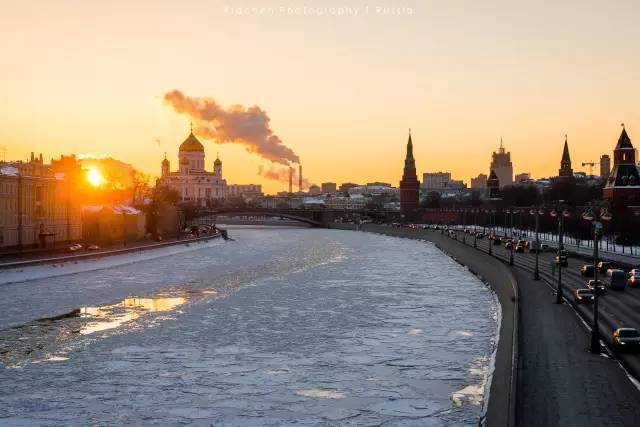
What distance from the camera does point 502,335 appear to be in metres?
23.6

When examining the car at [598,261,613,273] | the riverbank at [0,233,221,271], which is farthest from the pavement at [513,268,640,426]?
the riverbank at [0,233,221,271]

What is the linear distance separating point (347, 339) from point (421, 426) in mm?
8920

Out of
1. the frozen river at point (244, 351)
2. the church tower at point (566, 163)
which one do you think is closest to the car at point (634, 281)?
the frozen river at point (244, 351)

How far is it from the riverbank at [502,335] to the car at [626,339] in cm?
260

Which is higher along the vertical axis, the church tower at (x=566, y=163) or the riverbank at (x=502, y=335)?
the church tower at (x=566, y=163)

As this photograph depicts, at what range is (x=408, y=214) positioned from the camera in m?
153

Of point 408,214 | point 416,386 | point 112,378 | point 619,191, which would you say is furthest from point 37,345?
point 408,214

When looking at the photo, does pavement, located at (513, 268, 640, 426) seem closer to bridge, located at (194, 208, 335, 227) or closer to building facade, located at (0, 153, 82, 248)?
building facade, located at (0, 153, 82, 248)

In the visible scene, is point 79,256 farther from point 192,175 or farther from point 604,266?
point 192,175

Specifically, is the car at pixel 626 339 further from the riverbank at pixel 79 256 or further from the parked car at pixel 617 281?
the riverbank at pixel 79 256

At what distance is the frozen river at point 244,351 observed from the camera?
16.0 meters

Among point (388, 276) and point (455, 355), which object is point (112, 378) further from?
point (388, 276)

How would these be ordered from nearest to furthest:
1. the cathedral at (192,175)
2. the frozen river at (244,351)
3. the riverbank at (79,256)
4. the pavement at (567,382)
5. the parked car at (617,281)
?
the pavement at (567,382)
the frozen river at (244,351)
the parked car at (617,281)
the riverbank at (79,256)
the cathedral at (192,175)

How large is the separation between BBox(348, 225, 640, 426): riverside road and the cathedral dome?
16362 cm
